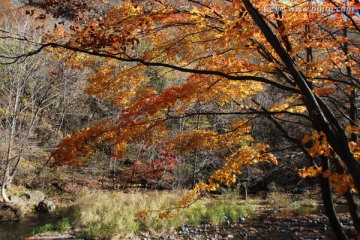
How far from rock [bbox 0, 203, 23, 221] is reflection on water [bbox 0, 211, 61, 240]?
1.27 feet

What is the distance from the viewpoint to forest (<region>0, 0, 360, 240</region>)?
397cm

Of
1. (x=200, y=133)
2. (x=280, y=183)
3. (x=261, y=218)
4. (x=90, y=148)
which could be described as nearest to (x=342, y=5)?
(x=200, y=133)

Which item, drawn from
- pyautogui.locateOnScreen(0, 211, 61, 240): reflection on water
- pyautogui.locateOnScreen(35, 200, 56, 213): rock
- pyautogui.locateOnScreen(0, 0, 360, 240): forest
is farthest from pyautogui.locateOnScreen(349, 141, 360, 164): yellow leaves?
pyautogui.locateOnScreen(35, 200, 56, 213): rock

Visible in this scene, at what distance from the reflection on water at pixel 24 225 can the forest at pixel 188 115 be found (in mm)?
85

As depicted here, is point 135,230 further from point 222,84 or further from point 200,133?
point 222,84

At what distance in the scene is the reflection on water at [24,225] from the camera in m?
10.3

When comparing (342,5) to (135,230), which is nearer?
(342,5)

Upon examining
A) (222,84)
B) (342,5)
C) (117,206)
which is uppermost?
(342,5)

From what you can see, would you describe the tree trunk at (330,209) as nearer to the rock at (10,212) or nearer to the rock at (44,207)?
the rock at (10,212)

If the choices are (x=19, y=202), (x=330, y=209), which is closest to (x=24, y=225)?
(x=19, y=202)

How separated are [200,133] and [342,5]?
340 cm

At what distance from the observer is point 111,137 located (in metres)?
4.31

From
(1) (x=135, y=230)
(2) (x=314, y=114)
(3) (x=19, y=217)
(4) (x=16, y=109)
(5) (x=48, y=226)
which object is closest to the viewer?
(2) (x=314, y=114)

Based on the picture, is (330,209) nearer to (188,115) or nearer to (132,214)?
(188,115)
